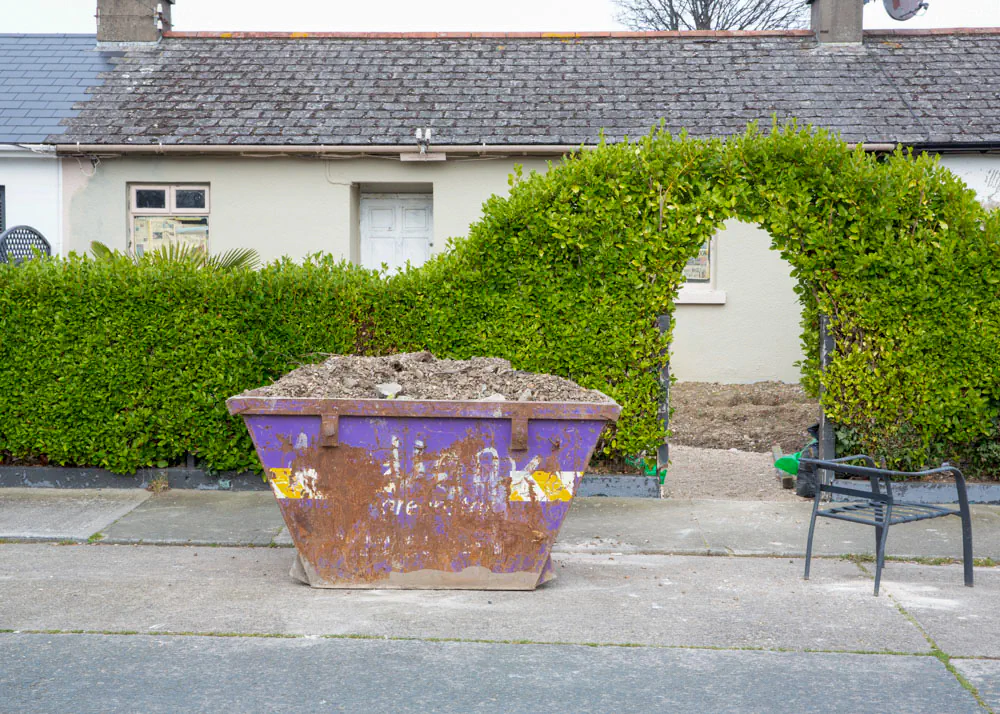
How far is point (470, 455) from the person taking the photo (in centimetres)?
563

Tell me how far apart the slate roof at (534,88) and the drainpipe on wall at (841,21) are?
19 cm

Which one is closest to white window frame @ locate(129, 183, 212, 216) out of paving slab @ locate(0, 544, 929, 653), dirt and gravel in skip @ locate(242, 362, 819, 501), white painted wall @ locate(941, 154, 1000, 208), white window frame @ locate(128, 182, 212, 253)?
white window frame @ locate(128, 182, 212, 253)

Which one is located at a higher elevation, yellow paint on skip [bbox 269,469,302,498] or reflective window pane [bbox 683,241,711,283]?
reflective window pane [bbox 683,241,711,283]

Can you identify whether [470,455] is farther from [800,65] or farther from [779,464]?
[800,65]

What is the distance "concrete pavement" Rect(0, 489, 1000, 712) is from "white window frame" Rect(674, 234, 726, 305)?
23.1 ft

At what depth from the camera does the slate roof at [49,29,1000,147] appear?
537 inches

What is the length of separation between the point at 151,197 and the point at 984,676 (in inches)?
493

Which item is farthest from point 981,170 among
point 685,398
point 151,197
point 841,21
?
point 151,197

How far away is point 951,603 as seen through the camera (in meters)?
5.65

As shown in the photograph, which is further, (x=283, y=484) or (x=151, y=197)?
(x=151, y=197)

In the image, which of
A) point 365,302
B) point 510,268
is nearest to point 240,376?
point 365,302

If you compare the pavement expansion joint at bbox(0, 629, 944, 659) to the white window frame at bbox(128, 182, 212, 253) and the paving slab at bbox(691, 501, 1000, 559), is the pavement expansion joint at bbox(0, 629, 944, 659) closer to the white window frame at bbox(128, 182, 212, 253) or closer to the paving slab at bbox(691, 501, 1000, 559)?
the paving slab at bbox(691, 501, 1000, 559)

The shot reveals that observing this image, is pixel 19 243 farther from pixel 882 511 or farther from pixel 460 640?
pixel 882 511

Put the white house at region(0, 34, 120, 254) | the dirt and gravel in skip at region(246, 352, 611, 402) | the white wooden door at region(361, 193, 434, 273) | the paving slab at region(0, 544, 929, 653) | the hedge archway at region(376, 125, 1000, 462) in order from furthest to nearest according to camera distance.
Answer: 1. the white wooden door at region(361, 193, 434, 273)
2. the white house at region(0, 34, 120, 254)
3. the hedge archway at region(376, 125, 1000, 462)
4. the dirt and gravel in skip at region(246, 352, 611, 402)
5. the paving slab at region(0, 544, 929, 653)
